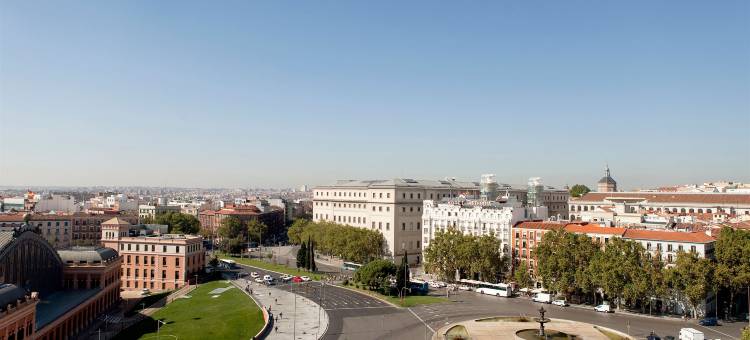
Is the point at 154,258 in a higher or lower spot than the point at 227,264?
higher

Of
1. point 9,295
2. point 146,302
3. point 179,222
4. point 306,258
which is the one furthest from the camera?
point 179,222

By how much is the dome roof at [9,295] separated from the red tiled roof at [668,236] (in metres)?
87.6

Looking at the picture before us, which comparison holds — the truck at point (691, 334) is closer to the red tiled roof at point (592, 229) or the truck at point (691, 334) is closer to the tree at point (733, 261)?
the tree at point (733, 261)

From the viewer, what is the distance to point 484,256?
347ft

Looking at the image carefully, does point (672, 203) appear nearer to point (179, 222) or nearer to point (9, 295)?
point (179, 222)

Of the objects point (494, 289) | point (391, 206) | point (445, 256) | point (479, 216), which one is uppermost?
point (391, 206)

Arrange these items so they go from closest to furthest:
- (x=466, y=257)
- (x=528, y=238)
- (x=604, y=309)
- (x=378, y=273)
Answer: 1. (x=604, y=309)
2. (x=378, y=273)
3. (x=466, y=257)
4. (x=528, y=238)

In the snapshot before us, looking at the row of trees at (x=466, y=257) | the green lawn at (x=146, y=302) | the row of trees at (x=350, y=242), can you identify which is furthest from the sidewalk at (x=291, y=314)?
the row of trees at (x=350, y=242)

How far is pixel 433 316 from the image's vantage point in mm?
81750

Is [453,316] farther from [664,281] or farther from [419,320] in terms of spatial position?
[664,281]

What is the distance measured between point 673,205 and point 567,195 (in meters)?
44.0

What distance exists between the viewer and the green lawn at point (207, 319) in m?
75.1

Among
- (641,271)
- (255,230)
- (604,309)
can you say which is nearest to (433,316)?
(604,309)

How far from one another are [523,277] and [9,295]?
76720 mm
